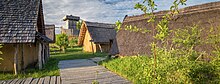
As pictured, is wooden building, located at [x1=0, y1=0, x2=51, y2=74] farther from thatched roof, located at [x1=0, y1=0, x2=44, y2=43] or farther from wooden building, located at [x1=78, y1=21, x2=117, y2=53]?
wooden building, located at [x1=78, y1=21, x2=117, y2=53]

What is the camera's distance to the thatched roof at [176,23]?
828 centimetres

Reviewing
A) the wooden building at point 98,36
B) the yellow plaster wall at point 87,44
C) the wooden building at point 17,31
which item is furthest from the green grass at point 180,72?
the yellow plaster wall at point 87,44

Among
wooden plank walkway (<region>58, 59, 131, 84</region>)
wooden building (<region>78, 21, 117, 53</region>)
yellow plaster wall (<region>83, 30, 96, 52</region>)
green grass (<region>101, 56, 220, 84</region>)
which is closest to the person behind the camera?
green grass (<region>101, 56, 220, 84</region>)

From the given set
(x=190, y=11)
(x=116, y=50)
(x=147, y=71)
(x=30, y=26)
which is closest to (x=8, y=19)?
(x=30, y=26)

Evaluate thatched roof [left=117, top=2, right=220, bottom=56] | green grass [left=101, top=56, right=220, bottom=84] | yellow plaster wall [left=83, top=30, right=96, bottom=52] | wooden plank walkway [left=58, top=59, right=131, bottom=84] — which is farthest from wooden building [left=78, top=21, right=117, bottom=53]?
green grass [left=101, top=56, right=220, bottom=84]

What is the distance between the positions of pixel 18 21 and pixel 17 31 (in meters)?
0.90

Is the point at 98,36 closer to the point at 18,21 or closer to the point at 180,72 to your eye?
the point at 18,21

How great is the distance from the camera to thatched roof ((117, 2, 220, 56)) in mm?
8281

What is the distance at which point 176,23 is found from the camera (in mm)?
9453

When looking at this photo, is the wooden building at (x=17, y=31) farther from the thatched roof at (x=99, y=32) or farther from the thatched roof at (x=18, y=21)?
the thatched roof at (x=99, y=32)

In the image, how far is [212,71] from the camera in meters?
4.12

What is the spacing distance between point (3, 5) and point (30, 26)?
2.83 metres

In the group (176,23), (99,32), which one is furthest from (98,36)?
(176,23)

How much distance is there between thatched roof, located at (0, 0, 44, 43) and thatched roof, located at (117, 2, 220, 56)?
18.2 ft
